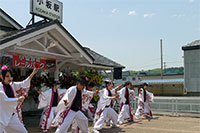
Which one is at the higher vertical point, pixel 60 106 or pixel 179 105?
pixel 60 106

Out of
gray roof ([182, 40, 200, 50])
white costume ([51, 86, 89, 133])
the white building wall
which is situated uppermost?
gray roof ([182, 40, 200, 50])

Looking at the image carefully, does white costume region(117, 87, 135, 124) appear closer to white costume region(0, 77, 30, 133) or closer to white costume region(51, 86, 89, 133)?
white costume region(51, 86, 89, 133)

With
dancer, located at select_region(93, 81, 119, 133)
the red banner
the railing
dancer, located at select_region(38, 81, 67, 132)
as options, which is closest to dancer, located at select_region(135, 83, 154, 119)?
the railing

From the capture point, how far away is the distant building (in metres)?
14.5

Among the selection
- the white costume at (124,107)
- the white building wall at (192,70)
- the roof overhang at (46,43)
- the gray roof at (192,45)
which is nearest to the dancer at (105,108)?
the white costume at (124,107)

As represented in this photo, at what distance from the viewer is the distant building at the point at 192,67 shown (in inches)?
572

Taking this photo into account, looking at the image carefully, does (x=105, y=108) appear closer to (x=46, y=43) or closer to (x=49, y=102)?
(x=49, y=102)

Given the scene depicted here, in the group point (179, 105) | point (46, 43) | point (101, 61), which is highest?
point (46, 43)

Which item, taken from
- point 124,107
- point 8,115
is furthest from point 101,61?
point 8,115

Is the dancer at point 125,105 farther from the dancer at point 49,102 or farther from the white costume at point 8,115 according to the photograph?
the white costume at point 8,115

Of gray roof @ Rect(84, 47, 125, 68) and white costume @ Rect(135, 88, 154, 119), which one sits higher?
gray roof @ Rect(84, 47, 125, 68)

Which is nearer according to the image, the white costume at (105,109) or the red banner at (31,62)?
the white costume at (105,109)

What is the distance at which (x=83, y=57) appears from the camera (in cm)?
1043

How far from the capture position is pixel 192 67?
48.4 ft
